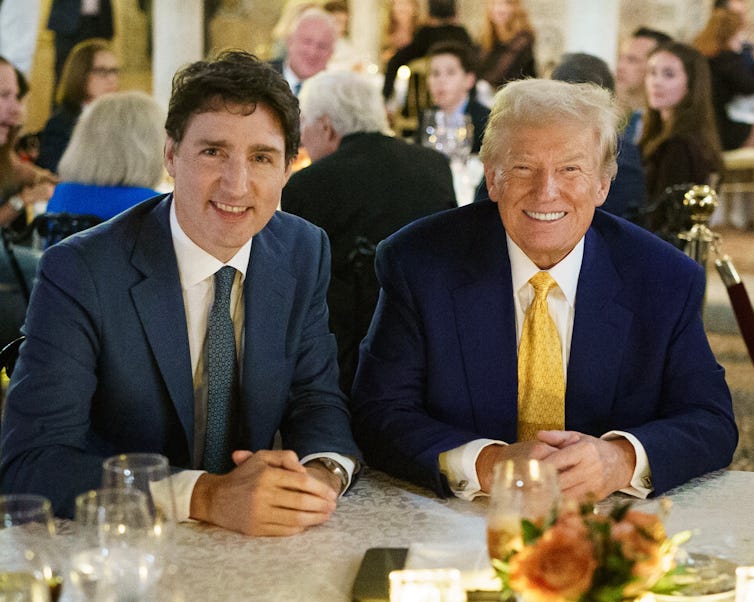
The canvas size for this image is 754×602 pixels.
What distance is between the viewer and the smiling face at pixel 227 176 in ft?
6.68

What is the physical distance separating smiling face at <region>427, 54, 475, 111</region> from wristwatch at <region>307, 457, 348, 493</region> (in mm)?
5275

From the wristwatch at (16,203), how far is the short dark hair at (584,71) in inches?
92.1

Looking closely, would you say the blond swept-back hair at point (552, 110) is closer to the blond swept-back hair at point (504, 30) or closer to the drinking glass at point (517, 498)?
the drinking glass at point (517, 498)

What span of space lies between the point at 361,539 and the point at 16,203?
152 inches

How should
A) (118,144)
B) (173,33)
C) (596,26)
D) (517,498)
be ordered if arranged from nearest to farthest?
(517,498), (118,144), (596,26), (173,33)

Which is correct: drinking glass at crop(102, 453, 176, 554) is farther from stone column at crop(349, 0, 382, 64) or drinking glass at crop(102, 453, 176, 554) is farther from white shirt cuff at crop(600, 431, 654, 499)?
stone column at crop(349, 0, 382, 64)

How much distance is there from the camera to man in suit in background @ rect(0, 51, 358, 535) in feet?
6.18

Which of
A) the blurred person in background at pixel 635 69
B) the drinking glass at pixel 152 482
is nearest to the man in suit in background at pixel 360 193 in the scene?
the drinking glass at pixel 152 482

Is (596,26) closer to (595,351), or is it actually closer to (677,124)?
(677,124)

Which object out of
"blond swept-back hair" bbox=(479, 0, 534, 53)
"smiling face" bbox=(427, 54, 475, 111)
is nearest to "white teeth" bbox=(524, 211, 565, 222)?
"smiling face" bbox=(427, 54, 475, 111)

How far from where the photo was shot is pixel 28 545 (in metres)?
1.19

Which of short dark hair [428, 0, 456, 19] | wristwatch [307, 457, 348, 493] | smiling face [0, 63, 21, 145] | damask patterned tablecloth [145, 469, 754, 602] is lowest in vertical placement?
damask patterned tablecloth [145, 469, 754, 602]

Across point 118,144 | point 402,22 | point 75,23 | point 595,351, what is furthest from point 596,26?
point 595,351

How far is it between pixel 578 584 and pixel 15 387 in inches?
41.9
